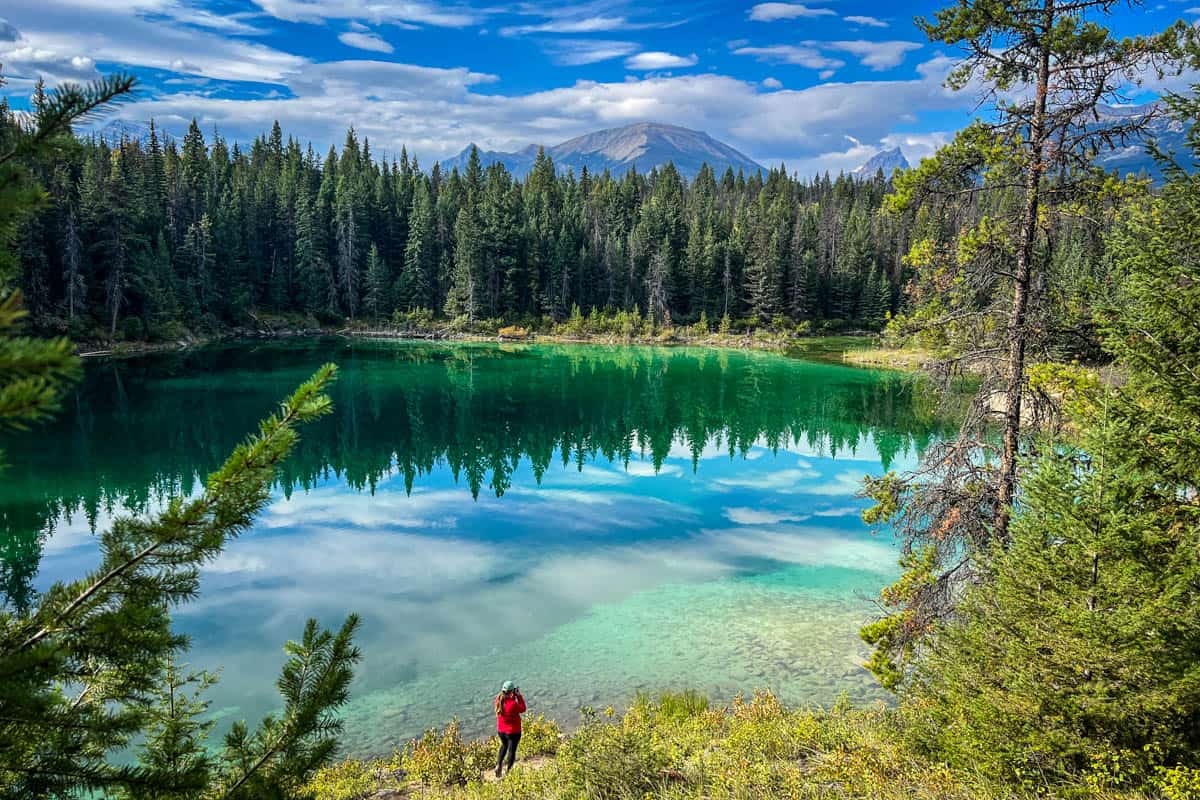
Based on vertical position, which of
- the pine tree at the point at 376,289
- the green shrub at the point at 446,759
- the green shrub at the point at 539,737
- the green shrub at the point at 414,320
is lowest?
the green shrub at the point at 539,737

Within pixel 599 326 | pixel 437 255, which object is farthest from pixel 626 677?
pixel 437 255

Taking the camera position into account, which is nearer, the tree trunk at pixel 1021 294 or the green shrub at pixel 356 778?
the green shrub at pixel 356 778

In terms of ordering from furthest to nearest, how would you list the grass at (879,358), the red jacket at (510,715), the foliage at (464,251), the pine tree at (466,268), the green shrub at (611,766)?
the pine tree at (466,268), the foliage at (464,251), the grass at (879,358), the red jacket at (510,715), the green shrub at (611,766)

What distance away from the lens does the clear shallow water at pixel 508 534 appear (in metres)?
14.3

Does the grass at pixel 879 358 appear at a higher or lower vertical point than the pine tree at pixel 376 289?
lower

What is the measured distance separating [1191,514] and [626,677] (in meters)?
9.88

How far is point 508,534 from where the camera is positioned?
22.8 m

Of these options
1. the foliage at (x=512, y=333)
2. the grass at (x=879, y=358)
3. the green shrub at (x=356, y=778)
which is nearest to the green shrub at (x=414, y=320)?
the foliage at (x=512, y=333)

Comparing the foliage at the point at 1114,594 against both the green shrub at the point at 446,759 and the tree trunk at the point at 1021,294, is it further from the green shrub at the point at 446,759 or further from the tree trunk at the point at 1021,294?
the green shrub at the point at 446,759

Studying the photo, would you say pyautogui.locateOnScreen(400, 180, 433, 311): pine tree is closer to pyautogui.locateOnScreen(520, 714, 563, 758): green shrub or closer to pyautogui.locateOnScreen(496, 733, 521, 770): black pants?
pyautogui.locateOnScreen(520, 714, 563, 758): green shrub

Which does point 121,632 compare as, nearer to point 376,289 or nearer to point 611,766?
point 611,766

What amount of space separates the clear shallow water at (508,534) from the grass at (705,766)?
1.67 metres

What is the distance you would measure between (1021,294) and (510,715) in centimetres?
925

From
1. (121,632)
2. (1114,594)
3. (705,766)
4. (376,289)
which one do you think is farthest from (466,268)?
(121,632)
